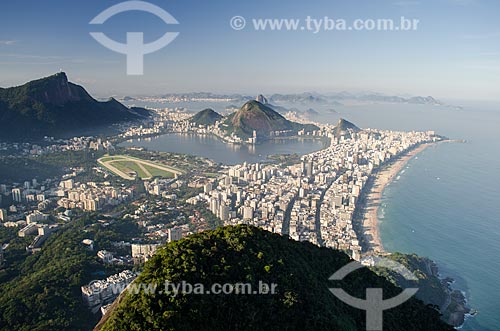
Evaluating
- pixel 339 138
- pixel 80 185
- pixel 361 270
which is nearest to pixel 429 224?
pixel 361 270

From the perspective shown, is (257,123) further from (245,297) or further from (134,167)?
(245,297)

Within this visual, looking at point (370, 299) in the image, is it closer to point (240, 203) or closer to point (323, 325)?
point (323, 325)

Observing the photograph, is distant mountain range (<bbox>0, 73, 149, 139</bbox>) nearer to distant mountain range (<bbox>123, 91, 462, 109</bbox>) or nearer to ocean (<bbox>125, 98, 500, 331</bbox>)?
ocean (<bbox>125, 98, 500, 331</bbox>)

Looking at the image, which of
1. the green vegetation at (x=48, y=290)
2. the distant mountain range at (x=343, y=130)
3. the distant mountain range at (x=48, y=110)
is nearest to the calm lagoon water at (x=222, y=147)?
the distant mountain range at (x=343, y=130)

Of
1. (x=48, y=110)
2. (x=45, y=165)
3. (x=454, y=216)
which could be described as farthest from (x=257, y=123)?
(x=454, y=216)

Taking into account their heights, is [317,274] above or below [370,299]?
above
